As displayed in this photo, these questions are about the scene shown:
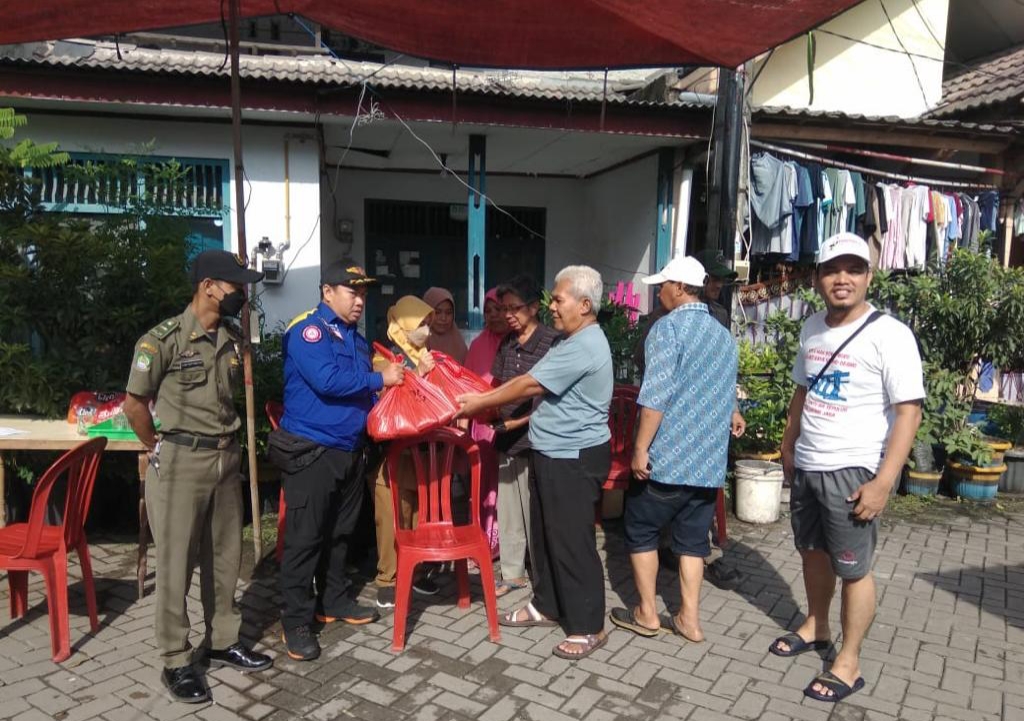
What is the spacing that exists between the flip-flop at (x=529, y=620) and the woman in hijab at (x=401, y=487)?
1.80 feet

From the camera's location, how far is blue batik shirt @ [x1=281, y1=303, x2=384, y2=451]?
3.34m

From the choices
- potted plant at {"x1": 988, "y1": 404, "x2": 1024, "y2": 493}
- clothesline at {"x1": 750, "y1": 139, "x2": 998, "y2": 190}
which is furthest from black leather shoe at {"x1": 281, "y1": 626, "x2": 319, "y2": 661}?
clothesline at {"x1": 750, "y1": 139, "x2": 998, "y2": 190}

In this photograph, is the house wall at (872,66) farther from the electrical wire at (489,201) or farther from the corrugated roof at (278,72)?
the corrugated roof at (278,72)

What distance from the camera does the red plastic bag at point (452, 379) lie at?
3.68m

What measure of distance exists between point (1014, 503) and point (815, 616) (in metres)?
4.02

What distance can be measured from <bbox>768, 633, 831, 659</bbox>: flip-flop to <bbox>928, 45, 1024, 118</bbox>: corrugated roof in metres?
7.52

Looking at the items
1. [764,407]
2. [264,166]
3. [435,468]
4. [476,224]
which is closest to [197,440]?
[435,468]

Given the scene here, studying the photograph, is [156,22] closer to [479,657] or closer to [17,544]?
[17,544]

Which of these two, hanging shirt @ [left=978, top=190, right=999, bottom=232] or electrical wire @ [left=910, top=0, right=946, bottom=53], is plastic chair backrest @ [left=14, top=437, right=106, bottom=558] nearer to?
hanging shirt @ [left=978, top=190, right=999, bottom=232]

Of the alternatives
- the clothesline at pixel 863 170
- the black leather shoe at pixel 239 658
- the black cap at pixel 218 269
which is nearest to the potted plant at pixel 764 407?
the clothesline at pixel 863 170

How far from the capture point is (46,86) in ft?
19.3

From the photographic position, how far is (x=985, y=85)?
9312 mm

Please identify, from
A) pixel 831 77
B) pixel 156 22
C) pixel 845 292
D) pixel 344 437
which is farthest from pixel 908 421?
pixel 831 77

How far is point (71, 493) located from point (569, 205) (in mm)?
8379
